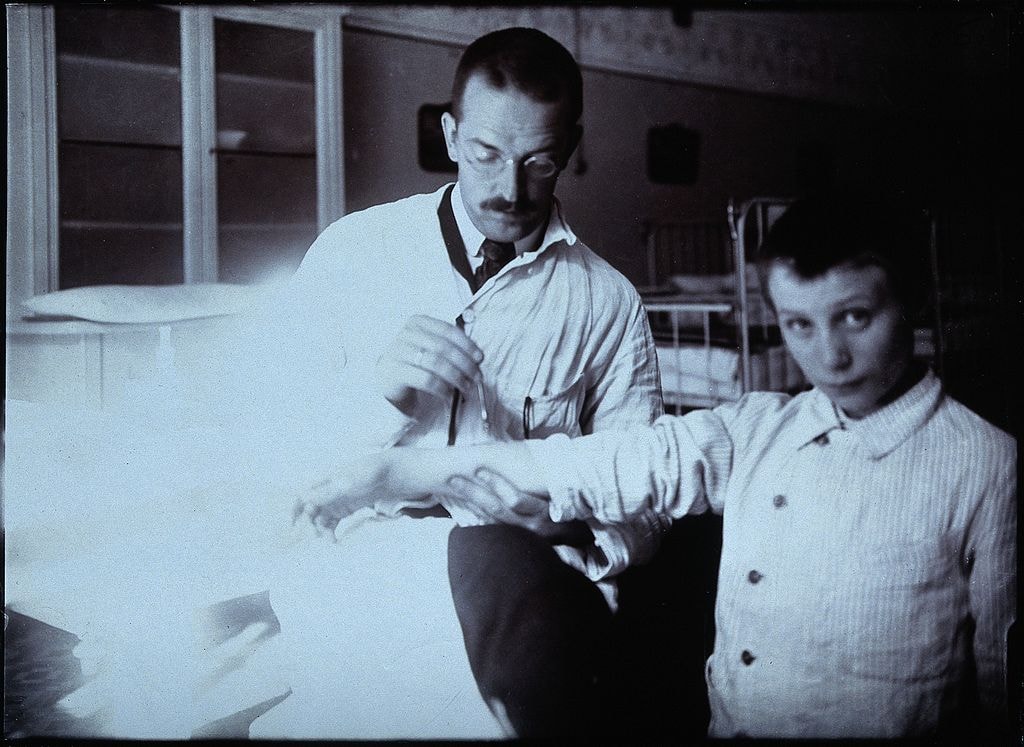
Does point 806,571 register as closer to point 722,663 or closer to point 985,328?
point 722,663

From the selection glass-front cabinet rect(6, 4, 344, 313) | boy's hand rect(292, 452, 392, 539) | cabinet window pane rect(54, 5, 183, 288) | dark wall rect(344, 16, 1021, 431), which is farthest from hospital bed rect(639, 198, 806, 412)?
cabinet window pane rect(54, 5, 183, 288)

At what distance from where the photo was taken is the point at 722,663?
3.27 feet

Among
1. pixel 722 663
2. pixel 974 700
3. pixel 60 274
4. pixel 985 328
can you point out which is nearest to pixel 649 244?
pixel 985 328

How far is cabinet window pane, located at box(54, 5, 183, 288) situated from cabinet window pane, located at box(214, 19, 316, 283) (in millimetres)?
95

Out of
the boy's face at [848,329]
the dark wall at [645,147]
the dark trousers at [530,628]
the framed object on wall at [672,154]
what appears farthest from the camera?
the framed object on wall at [672,154]

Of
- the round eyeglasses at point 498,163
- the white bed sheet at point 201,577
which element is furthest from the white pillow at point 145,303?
the round eyeglasses at point 498,163

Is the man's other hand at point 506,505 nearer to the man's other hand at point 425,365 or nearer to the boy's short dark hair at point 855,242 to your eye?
the man's other hand at point 425,365

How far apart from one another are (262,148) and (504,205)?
2.92 feet

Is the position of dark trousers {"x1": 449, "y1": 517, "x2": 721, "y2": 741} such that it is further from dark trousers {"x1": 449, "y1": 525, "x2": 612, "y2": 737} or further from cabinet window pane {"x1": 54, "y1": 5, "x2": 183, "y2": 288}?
cabinet window pane {"x1": 54, "y1": 5, "x2": 183, "y2": 288}

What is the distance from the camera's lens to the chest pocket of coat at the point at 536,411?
Answer: 42.1 inches

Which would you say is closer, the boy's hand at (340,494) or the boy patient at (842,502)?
the boy patient at (842,502)

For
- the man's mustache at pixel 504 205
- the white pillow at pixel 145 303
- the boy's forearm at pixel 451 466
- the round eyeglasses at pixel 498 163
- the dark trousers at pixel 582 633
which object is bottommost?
the dark trousers at pixel 582 633

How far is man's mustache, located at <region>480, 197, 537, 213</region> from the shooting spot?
41.4 inches

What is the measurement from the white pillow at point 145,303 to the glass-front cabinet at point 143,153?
0.06ft
